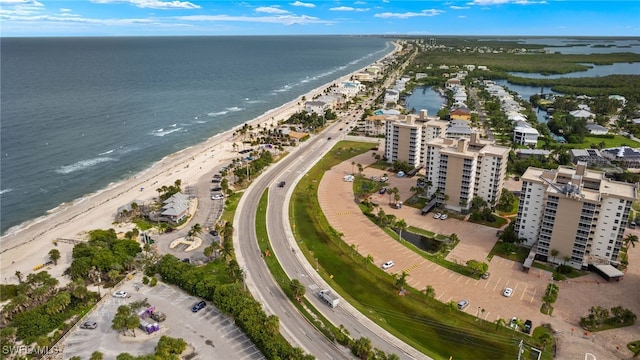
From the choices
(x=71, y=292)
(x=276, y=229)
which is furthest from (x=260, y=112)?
(x=71, y=292)

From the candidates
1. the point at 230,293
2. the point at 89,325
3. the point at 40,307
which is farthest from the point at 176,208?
the point at 230,293

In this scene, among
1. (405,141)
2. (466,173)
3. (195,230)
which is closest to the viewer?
(195,230)

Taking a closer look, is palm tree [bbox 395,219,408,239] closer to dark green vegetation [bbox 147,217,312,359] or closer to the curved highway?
the curved highway

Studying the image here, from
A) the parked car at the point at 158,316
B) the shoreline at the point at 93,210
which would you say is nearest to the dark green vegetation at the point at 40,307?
the shoreline at the point at 93,210

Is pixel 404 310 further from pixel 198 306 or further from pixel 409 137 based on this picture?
pixel 409 137

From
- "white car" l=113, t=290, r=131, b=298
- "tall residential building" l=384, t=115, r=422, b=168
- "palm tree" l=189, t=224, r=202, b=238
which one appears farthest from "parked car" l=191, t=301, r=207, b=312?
"tall residential building" l=384, t=115, r=422, b=168

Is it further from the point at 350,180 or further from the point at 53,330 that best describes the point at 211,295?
the point at 350,180

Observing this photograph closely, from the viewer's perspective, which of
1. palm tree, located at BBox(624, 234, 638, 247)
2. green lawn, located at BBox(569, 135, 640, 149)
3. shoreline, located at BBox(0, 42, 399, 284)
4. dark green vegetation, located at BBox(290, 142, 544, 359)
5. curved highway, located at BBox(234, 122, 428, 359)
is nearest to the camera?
dark green vegetation, located at BBox(290, 142, 544, 359)
